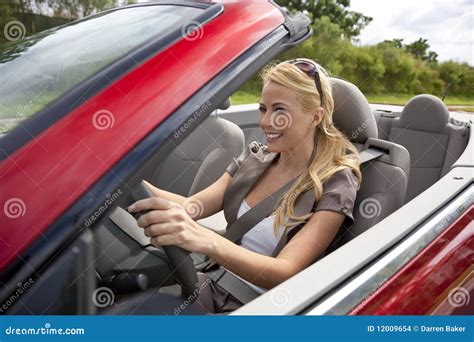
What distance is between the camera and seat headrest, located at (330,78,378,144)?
1937mm

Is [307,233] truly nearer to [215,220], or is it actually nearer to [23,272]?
[23,272]

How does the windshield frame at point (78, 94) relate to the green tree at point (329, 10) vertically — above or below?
above

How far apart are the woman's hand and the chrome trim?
330 millimetres

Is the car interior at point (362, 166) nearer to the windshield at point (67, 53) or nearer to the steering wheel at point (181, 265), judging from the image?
the steering wheel at point (181, 265)

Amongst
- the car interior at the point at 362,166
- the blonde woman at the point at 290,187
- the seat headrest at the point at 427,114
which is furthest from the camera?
the seat headrest at the point at 427,114

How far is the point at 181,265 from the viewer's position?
1.19 meters

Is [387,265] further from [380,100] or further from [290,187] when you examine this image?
[380,100]

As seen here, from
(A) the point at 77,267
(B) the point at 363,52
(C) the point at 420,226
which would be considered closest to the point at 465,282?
(C) the point at 420,226

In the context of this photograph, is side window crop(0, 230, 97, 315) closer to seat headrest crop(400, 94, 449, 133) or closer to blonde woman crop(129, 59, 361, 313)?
blonde woman crop(129, 59, 361, 313)

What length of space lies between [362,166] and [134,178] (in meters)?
1.14

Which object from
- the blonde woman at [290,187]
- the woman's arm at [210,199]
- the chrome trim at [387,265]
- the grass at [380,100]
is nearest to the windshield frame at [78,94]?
the grass at [380,100]

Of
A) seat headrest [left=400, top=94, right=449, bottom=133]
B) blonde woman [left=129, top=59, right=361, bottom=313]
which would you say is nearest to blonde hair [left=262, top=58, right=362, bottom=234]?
blonde woman [left=129, top=59, right=361, bottom=313]

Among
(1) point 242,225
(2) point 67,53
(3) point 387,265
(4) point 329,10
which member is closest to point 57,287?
(2) point 67,53

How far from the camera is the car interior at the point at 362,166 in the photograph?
1.27 metres
